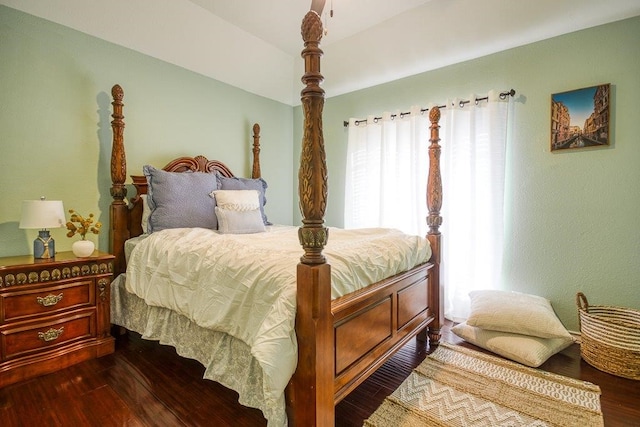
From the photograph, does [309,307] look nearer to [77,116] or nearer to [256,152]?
[77,116]

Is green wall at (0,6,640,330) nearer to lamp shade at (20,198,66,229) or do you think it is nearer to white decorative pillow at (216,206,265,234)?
lamp shade at (20,198,66,229)

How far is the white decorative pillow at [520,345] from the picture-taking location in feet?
6.63

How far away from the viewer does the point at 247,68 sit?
3.43m

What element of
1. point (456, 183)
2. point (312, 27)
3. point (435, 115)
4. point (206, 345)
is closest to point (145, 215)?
point (206, 345)

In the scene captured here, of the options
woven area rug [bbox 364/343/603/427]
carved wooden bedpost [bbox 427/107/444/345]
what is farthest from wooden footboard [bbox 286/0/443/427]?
carved wooden bedpost [bbox 427/107/444/345]

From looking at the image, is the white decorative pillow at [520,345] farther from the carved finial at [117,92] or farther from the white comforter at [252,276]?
the carved finial at [117,92]

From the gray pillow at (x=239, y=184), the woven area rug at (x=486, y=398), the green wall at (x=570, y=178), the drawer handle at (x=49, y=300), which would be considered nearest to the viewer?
the woven area rug at (x=486, y=398)

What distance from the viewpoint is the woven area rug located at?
1504mm

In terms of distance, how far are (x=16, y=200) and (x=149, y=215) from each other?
0.83 m

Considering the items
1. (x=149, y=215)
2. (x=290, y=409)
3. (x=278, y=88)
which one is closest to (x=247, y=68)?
(x=278, y=88)

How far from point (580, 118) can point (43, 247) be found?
156 inches

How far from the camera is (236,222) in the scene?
8.23 feet

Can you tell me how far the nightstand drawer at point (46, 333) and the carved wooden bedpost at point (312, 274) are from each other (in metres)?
1.72

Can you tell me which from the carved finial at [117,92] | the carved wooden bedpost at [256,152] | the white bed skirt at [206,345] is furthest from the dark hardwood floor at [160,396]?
the carved wooden bedpost at [256,152]
